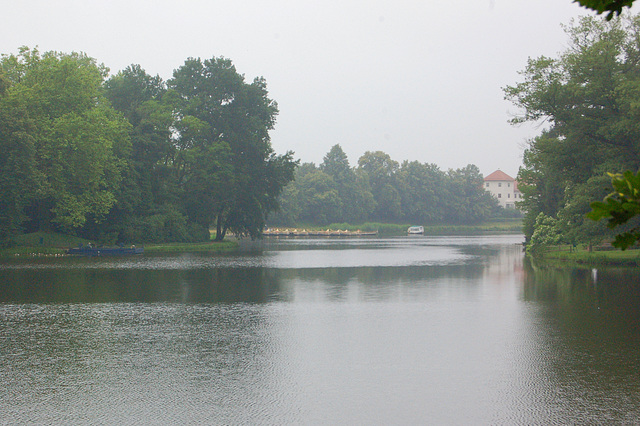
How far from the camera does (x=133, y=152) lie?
62.6 meters

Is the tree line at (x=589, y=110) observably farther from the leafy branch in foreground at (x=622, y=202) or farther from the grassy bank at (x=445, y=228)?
the grassy bank at (x=445, y=228)

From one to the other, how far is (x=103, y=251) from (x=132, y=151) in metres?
16.3

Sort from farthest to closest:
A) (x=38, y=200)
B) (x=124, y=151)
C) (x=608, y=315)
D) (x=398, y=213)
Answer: (x=398, y=213) < (x=124, y=151) < (x=38, y=200) < (x=608, y=315)

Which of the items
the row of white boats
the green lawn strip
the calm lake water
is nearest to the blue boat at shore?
the green lawn strip

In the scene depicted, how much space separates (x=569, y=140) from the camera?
122 ft

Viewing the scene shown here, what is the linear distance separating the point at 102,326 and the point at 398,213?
463 ft

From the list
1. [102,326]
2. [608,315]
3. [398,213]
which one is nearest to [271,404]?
[102,326]

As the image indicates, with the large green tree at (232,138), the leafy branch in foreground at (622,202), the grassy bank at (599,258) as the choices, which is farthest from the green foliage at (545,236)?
the leafy branch in foreground at (622,202)

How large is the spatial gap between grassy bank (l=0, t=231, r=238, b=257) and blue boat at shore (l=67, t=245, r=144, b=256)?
1183 mm

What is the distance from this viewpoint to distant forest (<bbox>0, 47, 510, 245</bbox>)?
161 ft

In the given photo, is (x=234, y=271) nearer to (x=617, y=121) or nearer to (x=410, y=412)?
(x=617, y=121)

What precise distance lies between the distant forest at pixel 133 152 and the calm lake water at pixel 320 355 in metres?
29.4

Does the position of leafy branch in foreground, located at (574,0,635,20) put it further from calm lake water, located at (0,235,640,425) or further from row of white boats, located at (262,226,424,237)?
row of white boats, located at (262,226,424,237)

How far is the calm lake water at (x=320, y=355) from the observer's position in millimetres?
8367
